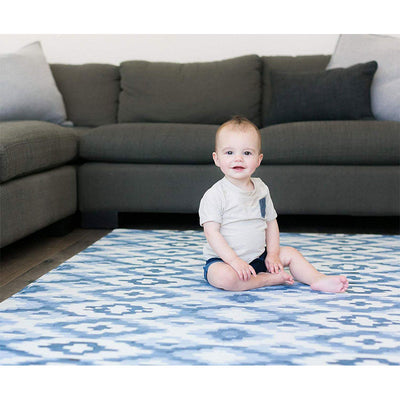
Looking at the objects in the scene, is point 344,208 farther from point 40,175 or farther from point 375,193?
point 40,175

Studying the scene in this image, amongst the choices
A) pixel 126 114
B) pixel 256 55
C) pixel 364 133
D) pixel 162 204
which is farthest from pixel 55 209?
pixel 256 55

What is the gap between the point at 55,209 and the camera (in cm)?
292

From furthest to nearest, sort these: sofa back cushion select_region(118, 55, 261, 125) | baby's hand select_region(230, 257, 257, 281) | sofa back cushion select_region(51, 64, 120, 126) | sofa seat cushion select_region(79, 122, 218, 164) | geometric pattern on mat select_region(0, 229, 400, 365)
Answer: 1. sofa back cushion select_region(51, 64, 120, 126)
2. sofa back cushion select_region(118, 55, 261, 125)
3. sofa seat cushion select_region(79, 122, 218, 164)
4. baby's hand select_region(230, 257, 257, 281)
5. geometric pattern on mat select_region(0, 229, 400, 365)

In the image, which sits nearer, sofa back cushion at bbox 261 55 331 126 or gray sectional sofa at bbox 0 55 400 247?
gray sectional sofa at bbox 0 55 400 247

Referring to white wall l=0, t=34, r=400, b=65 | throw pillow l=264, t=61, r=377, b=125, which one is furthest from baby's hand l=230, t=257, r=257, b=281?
white wall l=0, t=34, r=400, b=65

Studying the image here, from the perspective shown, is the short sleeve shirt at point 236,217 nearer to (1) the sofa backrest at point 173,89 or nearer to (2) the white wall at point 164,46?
(1) the sofa backrest at point 173,89

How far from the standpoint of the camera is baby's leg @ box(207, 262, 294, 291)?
78.6 inches

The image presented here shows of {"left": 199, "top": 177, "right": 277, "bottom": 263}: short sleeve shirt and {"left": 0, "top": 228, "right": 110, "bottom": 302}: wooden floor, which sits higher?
{"left": 199, "top": 177, "right": 277, "bottom": 263}: short sleeve shirt

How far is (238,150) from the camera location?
207 cm

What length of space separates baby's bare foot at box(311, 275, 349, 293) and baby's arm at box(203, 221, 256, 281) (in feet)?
0.70

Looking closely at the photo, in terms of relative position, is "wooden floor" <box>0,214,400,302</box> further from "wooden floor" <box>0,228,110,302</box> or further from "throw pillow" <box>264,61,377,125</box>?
"throw pillow" <box>264,61,377,125</box>

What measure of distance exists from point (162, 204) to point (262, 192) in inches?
42.4

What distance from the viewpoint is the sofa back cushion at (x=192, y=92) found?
3.79 meters
